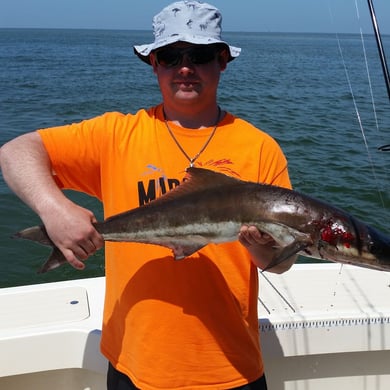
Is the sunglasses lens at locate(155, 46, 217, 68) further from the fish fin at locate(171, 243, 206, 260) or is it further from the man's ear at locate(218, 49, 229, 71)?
the fish fin at locate(171, 243, 206, 260)

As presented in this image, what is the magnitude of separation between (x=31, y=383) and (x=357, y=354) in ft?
8.29

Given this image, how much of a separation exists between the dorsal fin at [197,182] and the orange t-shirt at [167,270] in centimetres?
13

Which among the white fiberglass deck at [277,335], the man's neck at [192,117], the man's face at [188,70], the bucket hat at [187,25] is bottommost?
the white fiberglass deck at [277,335]

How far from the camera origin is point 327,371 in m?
4.05

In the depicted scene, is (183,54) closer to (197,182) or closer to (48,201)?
(197,182)

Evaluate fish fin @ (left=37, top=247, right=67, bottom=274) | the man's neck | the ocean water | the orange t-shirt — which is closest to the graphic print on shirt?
the orange t-shirt

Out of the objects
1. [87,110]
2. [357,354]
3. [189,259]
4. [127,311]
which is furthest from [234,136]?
[87,110]

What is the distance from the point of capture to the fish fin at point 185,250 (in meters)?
2.57

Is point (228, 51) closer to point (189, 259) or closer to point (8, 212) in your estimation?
point (189, 259)

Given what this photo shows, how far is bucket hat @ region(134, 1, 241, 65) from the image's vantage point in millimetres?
2781

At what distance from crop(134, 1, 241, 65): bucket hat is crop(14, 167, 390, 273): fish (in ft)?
2.42

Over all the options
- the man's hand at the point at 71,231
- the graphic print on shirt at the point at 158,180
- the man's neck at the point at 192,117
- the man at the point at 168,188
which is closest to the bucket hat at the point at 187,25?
the man at the point at 168,188

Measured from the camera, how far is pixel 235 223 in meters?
2.62

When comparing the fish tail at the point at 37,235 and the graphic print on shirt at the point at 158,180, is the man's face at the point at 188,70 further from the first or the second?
the fish tail at the point at 37,235
